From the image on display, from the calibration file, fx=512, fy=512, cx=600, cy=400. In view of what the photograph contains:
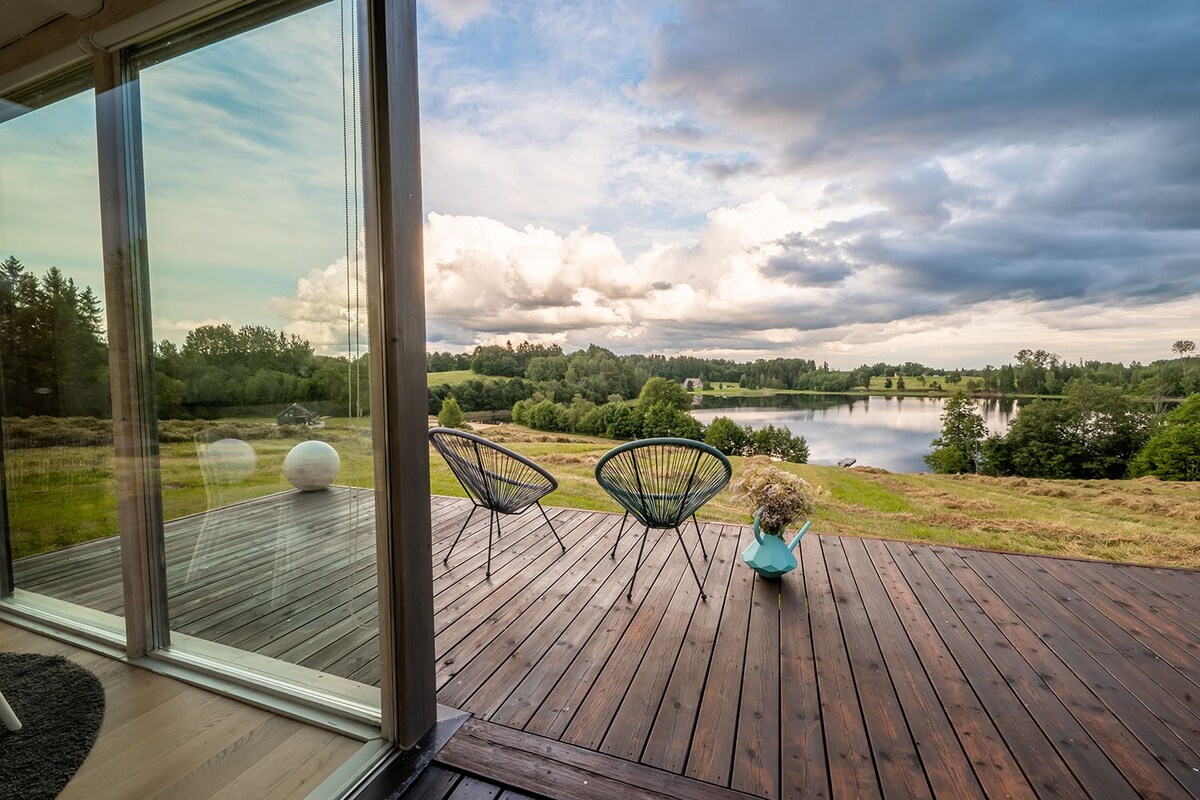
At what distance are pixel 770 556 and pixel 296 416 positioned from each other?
2.33m

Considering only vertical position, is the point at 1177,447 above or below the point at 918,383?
below

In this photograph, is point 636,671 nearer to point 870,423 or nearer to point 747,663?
point 747,663

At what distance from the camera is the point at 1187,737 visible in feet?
5.27

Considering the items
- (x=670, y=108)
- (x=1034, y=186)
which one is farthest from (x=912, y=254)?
(x=670, y=108)

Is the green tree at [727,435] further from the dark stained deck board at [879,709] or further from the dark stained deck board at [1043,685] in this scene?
the dark stained deck board at [879,709]

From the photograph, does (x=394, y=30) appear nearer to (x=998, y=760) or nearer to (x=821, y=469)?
(x=998, y=760)

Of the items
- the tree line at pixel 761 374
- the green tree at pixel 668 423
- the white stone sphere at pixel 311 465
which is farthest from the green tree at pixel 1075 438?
the white stone sphere at pixel 311 465

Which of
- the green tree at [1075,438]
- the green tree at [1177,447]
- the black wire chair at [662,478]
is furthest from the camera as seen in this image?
the green tree at [1075,438]

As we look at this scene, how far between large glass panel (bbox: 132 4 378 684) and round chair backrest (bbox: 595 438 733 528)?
1406mm

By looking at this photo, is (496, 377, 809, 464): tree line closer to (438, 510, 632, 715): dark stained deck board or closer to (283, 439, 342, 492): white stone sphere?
(438, 510, 632, 715): dark stained deck board

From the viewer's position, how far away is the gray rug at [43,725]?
907mm

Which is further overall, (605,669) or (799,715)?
(605,669)

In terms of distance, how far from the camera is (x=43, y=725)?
3.19ft

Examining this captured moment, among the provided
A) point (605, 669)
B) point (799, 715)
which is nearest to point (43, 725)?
point (605, 669)
